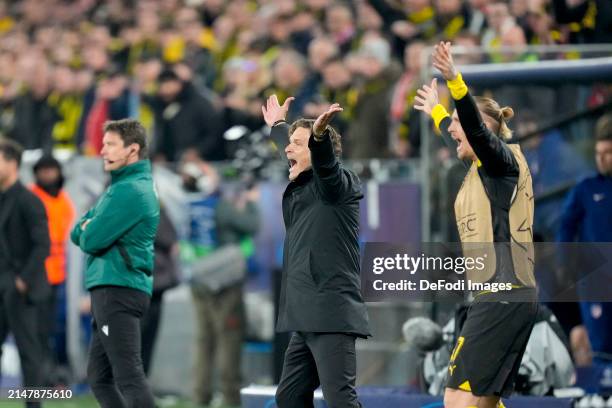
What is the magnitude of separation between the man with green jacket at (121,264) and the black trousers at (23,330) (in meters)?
2.05

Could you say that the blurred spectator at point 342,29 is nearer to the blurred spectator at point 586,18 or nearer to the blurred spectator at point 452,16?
the blurred spectator at point 452,16

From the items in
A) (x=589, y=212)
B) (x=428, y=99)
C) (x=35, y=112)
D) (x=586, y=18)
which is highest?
(x=35, y=112)

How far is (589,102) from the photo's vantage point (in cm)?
1005

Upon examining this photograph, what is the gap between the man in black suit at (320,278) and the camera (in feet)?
22.6

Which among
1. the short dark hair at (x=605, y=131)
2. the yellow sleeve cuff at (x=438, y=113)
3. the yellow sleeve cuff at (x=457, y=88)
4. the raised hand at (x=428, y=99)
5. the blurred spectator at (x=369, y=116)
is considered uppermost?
the blurred spectator at (x=369, y=116)

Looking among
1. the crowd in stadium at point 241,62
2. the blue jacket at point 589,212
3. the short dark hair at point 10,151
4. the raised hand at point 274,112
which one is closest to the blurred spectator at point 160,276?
the short dark hair at point 10,151

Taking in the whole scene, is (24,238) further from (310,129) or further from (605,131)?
(605,131)

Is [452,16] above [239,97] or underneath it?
above

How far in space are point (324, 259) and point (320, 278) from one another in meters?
0.10

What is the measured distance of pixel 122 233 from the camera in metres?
8.00

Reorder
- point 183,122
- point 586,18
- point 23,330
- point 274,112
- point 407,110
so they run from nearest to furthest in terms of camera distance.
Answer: point 274,112
point 23,330
point 586,18
point 407,110
point 183,122

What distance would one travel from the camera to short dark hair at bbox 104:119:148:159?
26.9ft

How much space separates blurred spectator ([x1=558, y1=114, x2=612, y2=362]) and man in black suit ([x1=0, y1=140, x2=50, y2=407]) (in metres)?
3.95

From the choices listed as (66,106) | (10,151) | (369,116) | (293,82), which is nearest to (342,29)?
(293,82)
